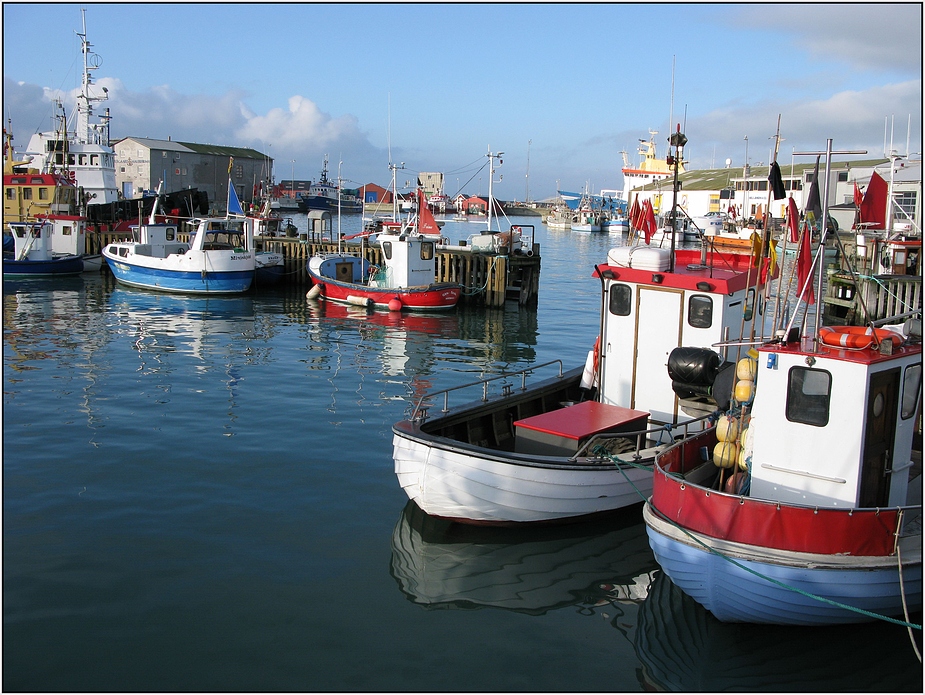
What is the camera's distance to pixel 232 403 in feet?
55.7

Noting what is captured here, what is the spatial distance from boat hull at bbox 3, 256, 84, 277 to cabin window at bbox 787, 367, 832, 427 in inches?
1545

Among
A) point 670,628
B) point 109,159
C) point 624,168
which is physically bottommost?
point 670,628

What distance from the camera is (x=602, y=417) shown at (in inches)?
463

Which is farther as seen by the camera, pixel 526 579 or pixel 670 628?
pixel 526 579

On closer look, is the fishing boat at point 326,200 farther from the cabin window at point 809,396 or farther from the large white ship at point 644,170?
the cabin window at point 809,396

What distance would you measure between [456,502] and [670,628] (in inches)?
120

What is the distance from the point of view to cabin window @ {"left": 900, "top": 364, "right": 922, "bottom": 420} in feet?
28.6

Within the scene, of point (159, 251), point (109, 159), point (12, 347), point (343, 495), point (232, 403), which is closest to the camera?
point (343, 495)

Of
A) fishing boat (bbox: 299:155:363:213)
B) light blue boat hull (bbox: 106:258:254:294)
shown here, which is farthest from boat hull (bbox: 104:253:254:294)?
fishing boat (bbox: 299:155:363:213)

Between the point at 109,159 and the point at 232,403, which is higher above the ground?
the point at 109,159

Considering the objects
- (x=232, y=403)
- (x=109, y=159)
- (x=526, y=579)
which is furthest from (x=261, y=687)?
(x=109, y=159)

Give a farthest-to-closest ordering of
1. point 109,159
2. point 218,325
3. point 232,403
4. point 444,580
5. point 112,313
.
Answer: point 109,159, point 112,313, point 218,325, point 232,403, point 444,580

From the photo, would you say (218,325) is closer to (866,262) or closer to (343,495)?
(343,495)

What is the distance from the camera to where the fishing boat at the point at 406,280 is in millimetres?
31484
